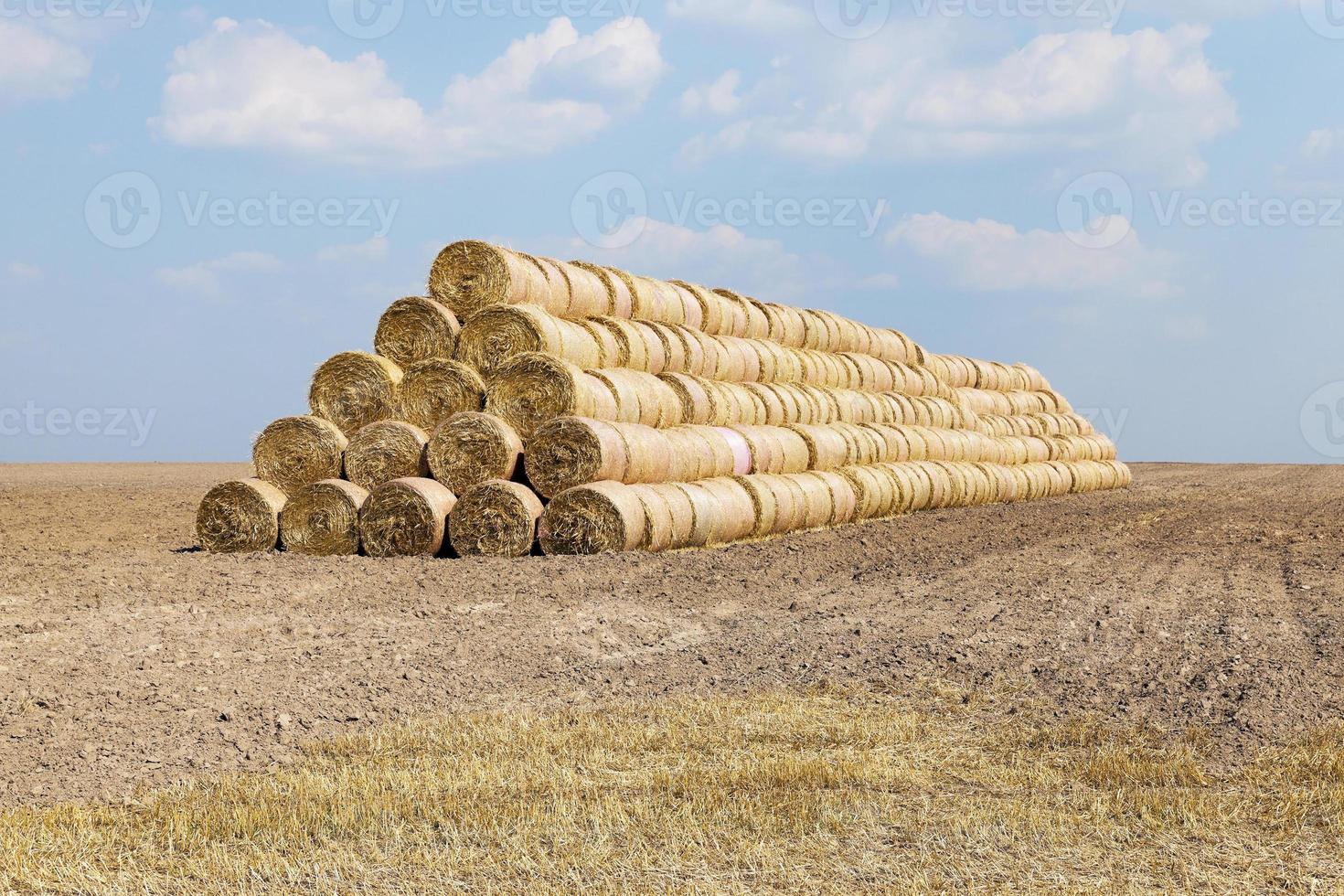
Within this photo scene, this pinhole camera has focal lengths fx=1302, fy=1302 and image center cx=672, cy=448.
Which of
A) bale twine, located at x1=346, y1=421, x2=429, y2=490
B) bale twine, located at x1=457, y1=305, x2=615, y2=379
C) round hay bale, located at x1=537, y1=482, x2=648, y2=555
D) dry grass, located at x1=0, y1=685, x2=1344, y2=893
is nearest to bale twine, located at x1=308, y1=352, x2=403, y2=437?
bale twine, located at x1=346, y1=421, x2=429, y2=490

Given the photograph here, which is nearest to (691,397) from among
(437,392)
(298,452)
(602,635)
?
(437,392)

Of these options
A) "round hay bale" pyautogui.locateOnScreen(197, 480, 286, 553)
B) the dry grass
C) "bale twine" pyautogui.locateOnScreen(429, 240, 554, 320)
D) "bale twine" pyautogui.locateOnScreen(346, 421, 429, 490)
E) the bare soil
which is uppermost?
"bale twine" pyautogui.locateOnScreen(429, 240, 554, 320)

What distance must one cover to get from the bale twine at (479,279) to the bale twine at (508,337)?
252 mm

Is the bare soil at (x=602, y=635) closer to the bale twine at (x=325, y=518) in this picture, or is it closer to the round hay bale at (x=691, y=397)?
the bale twine at (x=325, y=518)

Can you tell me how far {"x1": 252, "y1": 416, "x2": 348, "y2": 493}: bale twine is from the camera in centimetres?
1351

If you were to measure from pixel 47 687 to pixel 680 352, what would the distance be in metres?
9.68

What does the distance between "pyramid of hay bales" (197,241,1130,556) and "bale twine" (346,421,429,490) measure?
18mm

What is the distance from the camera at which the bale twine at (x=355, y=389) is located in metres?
13.7

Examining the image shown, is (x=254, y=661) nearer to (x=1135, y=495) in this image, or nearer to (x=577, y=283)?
(x=577, y=283)

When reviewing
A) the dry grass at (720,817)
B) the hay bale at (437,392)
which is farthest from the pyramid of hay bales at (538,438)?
the dry grass at (720,817)

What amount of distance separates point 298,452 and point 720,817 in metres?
9.58

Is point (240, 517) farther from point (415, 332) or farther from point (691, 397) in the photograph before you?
point (691, 397)

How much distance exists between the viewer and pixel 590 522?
40.1 ft

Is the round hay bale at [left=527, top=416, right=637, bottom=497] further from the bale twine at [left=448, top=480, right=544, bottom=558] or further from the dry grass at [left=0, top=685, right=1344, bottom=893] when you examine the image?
the dry grass at [left=0, top=685, right=1344, bottom=893]
